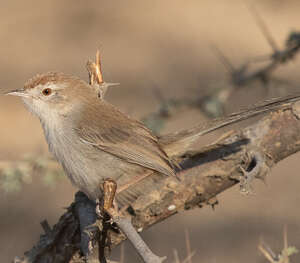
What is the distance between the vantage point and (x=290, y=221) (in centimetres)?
892

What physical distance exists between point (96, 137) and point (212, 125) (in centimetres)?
97

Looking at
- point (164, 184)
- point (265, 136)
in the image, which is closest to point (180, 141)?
point (164, 184)

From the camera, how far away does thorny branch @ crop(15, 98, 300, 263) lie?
4926mm

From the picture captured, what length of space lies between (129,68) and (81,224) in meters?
8.15

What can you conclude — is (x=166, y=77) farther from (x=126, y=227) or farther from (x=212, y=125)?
(x=126, y=227)

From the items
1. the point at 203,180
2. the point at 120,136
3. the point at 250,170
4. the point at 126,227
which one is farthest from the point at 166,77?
the point at 126,227

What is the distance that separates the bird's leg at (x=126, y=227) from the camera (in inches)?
142

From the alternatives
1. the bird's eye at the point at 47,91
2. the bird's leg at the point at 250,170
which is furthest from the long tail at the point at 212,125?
the bird's eye at the point at 47,91

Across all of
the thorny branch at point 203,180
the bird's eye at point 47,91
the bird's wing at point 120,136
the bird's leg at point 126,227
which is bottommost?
the bird's leg at point 126,227

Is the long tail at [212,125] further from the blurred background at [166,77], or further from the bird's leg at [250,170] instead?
the blurred background at [166,77]

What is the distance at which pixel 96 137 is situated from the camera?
17.5 ft

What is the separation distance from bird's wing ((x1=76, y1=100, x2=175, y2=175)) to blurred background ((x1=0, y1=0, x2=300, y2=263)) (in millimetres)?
1068

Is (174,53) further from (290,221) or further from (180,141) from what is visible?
(180,141)

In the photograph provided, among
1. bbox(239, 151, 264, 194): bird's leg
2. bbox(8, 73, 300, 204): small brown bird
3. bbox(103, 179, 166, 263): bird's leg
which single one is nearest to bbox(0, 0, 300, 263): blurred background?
bbox(8, 73, 300, 204): small brown bird
